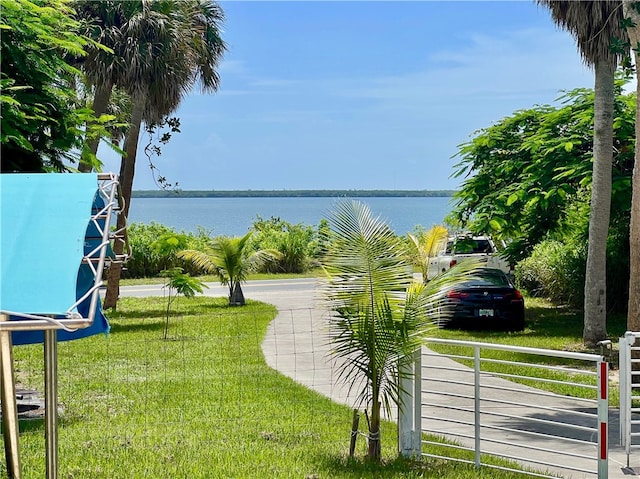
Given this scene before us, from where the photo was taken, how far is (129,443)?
366 inches

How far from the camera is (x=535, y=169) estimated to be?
19531 millimetres

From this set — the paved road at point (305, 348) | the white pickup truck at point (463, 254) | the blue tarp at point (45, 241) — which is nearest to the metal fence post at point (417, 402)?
the paved road at point (305, 348)

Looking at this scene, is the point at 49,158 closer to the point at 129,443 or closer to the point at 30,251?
the point at 129,443

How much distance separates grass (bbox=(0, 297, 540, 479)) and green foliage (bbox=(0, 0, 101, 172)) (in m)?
3.26

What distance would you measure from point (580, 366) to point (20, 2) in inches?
404

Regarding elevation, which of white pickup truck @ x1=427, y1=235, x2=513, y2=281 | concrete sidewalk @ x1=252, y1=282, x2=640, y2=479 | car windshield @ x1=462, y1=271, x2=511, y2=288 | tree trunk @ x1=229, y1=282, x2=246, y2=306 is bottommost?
concrete sidewalk @ x1=252, y1=282, x2=640, y2=479

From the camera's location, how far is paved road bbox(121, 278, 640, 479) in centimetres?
905

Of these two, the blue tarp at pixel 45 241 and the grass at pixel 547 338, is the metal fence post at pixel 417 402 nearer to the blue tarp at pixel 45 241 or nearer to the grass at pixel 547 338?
the blue tarp at pixel 45 241

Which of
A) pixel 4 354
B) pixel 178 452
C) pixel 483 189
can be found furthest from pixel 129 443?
pixel 483 189

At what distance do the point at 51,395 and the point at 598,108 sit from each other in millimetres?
13052

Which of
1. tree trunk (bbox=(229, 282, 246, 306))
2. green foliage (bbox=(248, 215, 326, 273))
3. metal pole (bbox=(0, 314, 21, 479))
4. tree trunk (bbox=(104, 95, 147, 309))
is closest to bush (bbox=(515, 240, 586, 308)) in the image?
tree trunk (bbox=(229, 282, 246, 306))

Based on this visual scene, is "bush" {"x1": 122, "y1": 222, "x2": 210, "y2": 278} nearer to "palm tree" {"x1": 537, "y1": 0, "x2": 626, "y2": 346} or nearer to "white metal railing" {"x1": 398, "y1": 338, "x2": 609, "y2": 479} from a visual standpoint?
"palm tree" {"x1": 537, "y1": 0, "x2": 626, "y2": 346}

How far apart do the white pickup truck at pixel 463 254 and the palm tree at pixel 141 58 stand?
313 inches

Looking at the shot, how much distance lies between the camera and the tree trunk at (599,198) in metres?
16.4
